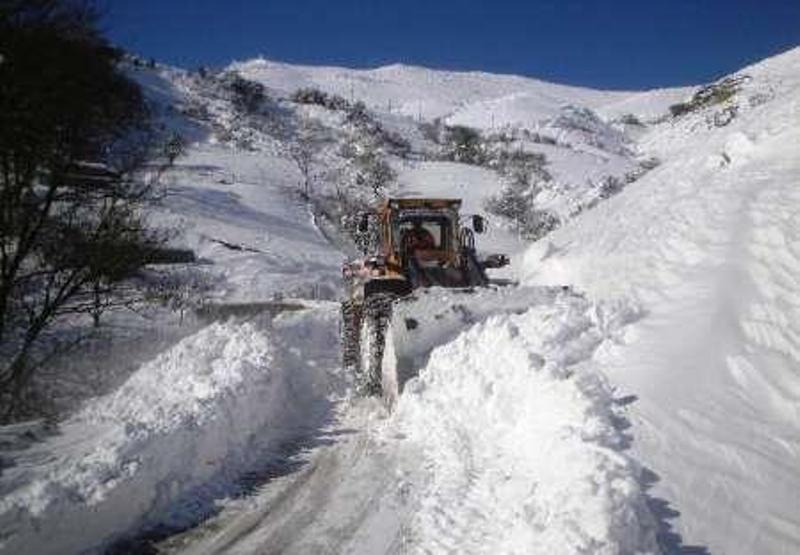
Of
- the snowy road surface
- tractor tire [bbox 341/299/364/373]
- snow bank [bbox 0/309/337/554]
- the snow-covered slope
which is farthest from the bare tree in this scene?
the snow-covered slope

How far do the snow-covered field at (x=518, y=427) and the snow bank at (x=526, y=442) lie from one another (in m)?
0.02

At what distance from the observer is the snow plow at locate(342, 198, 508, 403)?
1037 centimetres

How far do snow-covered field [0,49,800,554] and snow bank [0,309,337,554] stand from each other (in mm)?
23

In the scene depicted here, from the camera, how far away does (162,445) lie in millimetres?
7098

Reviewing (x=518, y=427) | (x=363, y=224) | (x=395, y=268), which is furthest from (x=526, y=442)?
(x=363, y=224)

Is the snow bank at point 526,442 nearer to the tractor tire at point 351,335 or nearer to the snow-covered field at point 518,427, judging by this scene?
the snow-covered field at point 518,427

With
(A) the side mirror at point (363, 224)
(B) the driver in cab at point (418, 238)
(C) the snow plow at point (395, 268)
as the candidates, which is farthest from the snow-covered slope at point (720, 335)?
(A) the side mirror at point (363, 224)

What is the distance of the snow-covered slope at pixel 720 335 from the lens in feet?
16.5

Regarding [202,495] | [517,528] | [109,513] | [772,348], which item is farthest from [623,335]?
[109,513]

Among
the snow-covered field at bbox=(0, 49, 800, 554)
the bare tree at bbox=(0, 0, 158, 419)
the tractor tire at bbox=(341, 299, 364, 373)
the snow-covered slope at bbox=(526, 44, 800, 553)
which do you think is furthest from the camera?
the tractor tire at bbox=(341, 299, 364, 373)

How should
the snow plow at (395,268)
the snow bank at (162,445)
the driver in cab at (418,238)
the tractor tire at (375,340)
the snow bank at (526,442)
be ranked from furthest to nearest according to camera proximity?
the driver in cab at (418,238), the snow plow at (395,268), the tractor tire at (375,340), the snow bank at (162,445), the snow bank at (526,442)

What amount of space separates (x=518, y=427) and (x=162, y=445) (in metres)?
3.24

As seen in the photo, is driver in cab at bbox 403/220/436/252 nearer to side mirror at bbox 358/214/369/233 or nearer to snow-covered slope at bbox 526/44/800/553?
side mirror at bbox 358/214/369/233

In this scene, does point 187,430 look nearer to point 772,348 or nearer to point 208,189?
point 772,348
